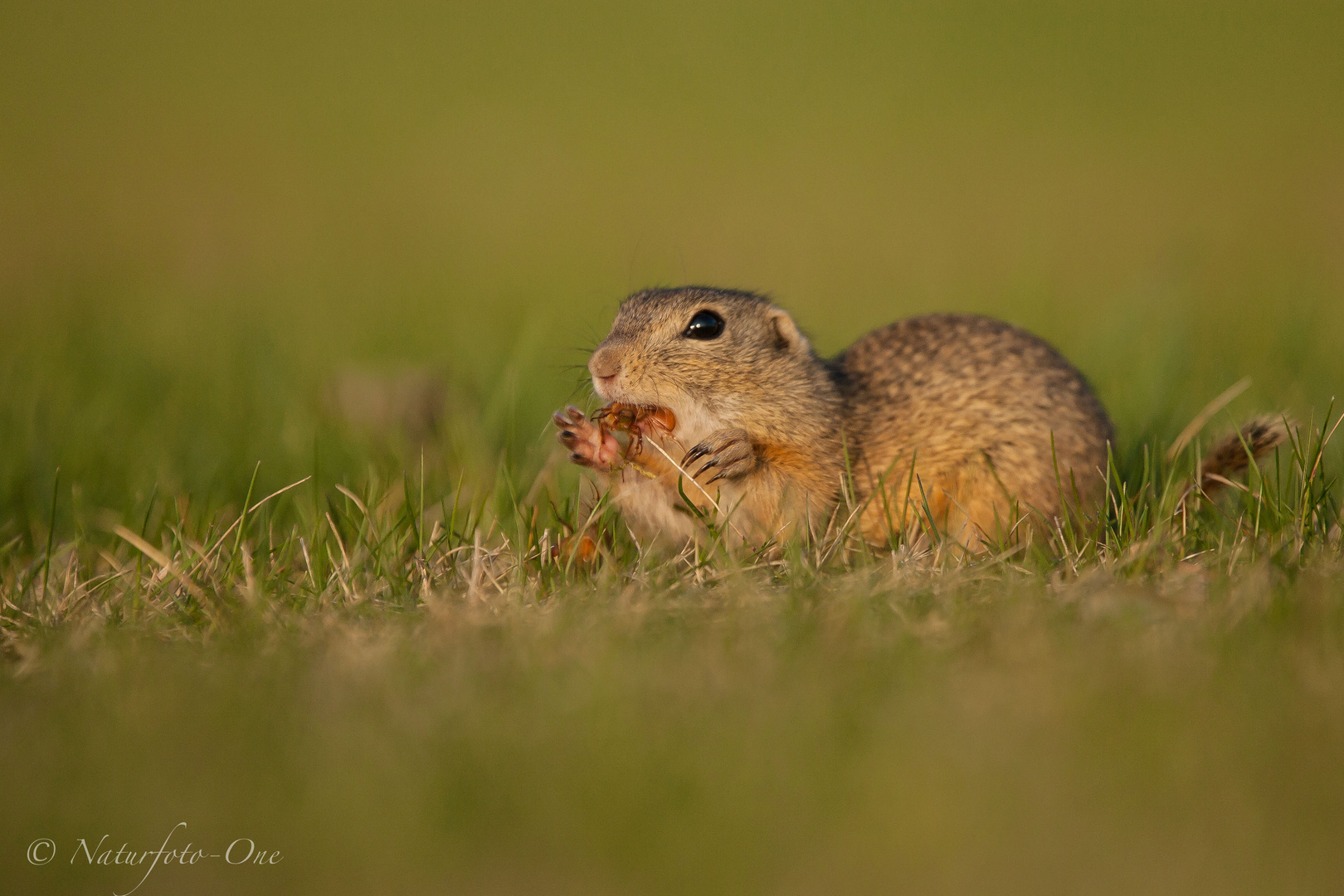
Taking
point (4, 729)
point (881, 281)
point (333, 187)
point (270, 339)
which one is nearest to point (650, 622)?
point (4, 729)

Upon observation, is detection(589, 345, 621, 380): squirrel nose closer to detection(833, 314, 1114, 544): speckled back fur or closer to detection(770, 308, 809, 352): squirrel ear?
detection(770, 308, 809, 352): squirrel ear

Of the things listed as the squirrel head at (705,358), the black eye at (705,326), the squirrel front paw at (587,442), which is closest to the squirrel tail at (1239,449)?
the squirrel head at (705,358)

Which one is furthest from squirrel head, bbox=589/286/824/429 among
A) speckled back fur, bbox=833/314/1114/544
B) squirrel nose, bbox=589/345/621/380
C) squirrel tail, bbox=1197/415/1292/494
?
squirrel tail, bbox=1197/415/1292/494

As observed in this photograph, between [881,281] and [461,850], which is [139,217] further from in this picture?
[461,850]

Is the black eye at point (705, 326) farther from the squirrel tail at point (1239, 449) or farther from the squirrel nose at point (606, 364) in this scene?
the squirrel tail at point (1239, 449)

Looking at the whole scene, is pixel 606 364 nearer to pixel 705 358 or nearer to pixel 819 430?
pixel 705 358

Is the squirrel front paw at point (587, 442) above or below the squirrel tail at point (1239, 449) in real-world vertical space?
below
